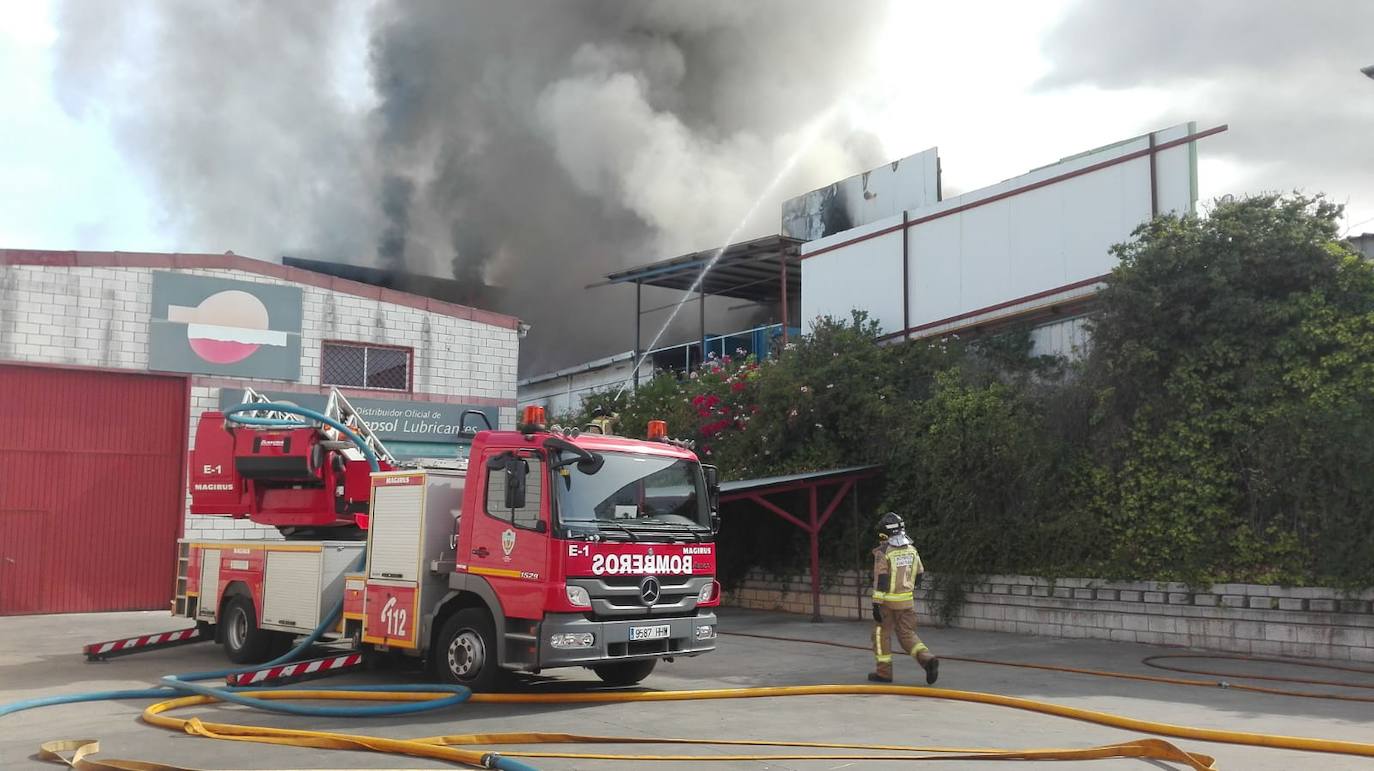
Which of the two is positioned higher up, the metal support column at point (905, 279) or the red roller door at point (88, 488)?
the metal support column at point (905, 279)

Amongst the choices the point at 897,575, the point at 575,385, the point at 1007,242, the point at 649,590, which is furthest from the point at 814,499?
the point at 575,385

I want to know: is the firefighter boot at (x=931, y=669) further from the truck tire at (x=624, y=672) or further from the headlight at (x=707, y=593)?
the truck tire at (x=624, y=672)

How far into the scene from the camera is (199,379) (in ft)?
66.2

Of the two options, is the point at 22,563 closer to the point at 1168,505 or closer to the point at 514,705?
the point at 514,705

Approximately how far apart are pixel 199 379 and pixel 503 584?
13.1 metres

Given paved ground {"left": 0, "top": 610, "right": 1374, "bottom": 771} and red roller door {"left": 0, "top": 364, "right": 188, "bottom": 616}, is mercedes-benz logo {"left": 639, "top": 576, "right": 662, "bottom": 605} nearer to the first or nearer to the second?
paved ground {"left": 0, "top": 610, "right": 1374, "bottom": 771}

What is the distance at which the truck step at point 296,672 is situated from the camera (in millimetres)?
9852

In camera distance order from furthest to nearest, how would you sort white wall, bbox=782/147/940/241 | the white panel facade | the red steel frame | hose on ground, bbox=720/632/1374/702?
white wall, bbox=782/147/940/241 → the white panel facade → the red steel frame → hose on ground, bbox=720/632/1374/702

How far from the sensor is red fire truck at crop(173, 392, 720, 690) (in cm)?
914

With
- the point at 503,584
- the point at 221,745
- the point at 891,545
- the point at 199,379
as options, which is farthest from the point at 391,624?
the point at 199,379

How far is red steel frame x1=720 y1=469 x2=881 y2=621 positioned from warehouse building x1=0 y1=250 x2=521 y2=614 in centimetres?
807

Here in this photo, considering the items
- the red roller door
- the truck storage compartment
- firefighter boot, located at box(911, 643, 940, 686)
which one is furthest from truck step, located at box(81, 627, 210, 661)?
firefighter boot, located at box(911, 643, 940, 686)

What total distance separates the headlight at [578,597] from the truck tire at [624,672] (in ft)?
5.28

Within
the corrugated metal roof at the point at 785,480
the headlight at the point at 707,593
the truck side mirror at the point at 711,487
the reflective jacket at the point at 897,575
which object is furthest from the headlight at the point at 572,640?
the corrugated metal roof at the point at 785,480
